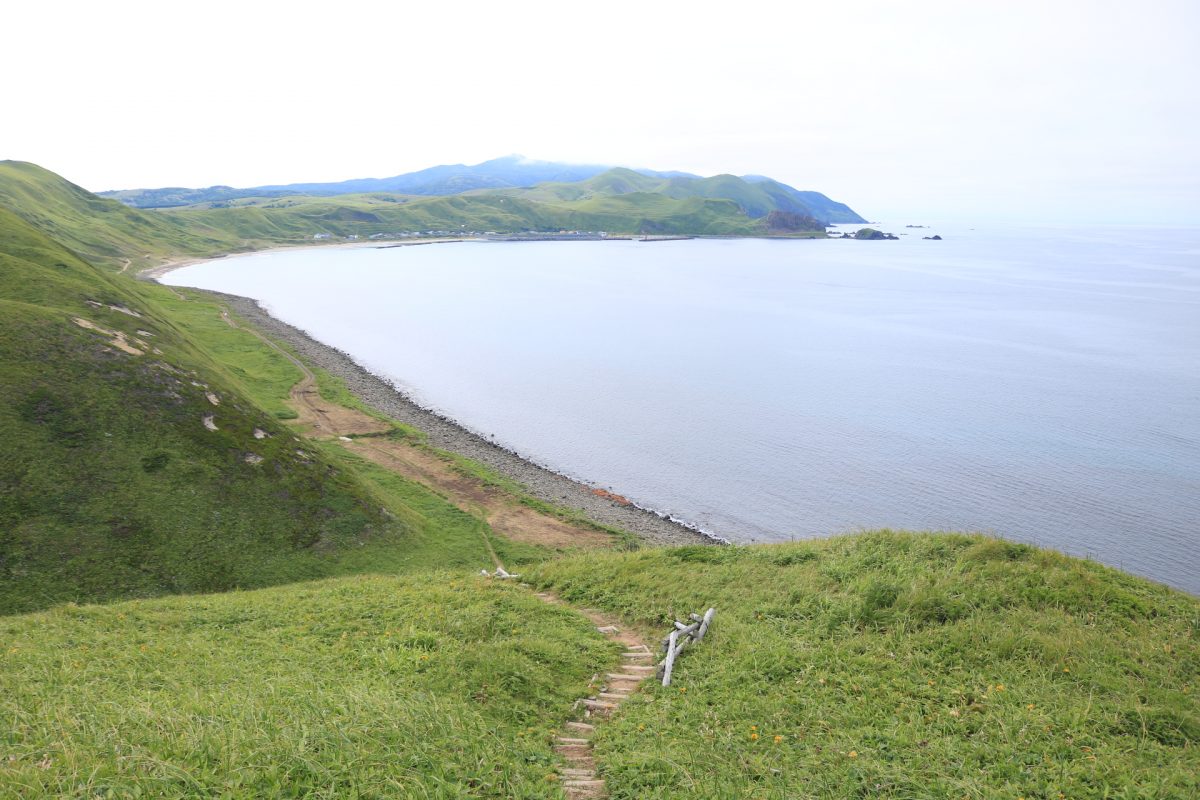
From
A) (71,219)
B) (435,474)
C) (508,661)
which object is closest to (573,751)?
(508,661)

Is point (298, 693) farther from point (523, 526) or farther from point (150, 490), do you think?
point (523, 526)

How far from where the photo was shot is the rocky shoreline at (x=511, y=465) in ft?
147

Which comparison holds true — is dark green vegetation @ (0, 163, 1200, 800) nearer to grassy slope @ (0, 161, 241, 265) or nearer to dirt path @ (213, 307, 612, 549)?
dirt path @ (213, 307, 612, 549)

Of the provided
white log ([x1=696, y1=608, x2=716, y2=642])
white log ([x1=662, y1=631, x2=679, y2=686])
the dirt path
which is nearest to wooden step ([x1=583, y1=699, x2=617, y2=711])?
white log ([x1=662, y1=631, x2=679, y2=686])

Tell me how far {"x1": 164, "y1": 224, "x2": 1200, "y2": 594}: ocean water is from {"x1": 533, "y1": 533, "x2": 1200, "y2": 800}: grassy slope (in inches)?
1005

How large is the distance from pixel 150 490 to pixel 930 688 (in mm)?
34773

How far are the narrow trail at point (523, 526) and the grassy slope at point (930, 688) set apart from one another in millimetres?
651

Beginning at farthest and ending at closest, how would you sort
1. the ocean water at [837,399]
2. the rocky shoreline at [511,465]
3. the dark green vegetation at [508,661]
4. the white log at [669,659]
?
the ocean water at [837,399] → the rocky shoreline at [511,465] → the white log at [669,659] → the dark green vegetation at [508,661]

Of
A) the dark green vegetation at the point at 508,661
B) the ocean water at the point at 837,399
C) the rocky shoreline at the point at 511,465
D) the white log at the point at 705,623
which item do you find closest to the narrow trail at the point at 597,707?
the dark green vegetation at the point at 508,661

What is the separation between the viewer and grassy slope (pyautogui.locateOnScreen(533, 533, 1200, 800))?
11.6m

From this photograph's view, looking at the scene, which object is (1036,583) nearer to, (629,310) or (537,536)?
(537,536)

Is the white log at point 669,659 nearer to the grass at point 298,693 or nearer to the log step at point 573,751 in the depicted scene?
the grass at point 298,693

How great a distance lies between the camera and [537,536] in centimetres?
4053

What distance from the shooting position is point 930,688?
1447 cm
